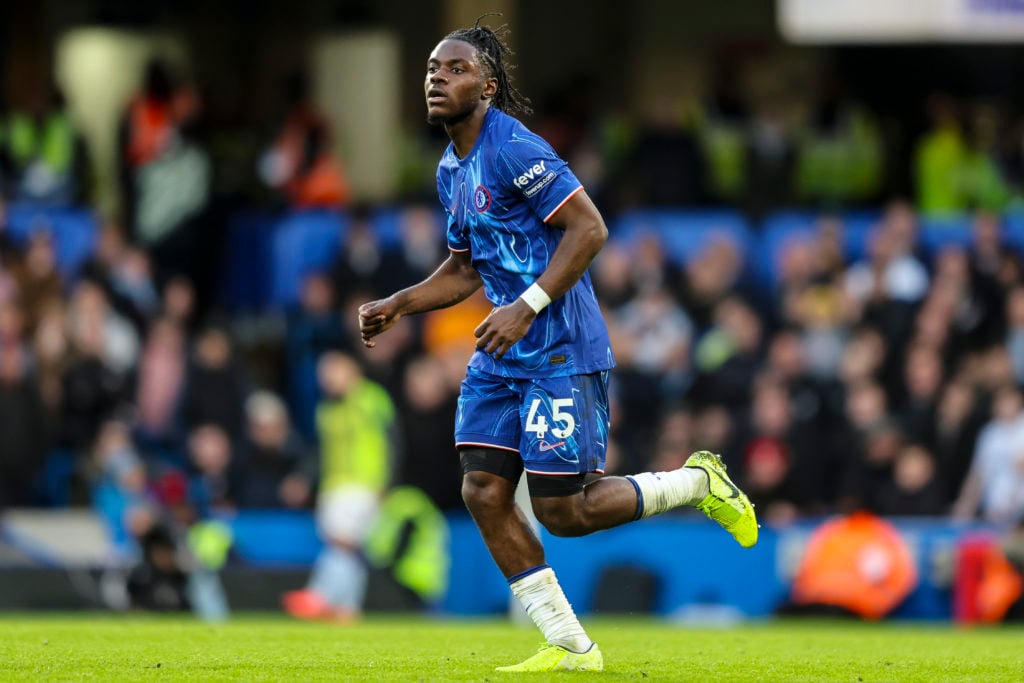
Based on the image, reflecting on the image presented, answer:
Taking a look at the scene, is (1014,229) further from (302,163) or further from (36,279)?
(36,279)

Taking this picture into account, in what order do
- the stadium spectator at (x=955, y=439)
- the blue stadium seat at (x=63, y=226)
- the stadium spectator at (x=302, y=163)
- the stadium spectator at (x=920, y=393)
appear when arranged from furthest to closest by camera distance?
1. the stadium spectator at (x=302, y=163)
2. the blue stadium seat at (x=63, y=226)
3. the stadium spectator at (x=920, y=393)
4. the stadium spectator at (x=955, y=439)

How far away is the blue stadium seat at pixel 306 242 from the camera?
685 inches

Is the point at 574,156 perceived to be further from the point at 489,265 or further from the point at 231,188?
the point at 489,265

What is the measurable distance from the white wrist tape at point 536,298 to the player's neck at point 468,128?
0.67 meters

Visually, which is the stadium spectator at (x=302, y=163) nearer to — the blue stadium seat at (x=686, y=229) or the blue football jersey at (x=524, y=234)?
the blue stadium seat at (x=686, y=229)

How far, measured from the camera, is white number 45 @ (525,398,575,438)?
7.06 metres

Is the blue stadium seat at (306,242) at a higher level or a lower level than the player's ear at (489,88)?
higher

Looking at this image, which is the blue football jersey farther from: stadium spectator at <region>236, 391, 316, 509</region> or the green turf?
stadium spectator at <region>236, 391, 316, 509</region>

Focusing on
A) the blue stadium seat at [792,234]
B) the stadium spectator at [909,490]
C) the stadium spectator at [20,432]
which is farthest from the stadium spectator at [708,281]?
the stadium spectator at [20,432]

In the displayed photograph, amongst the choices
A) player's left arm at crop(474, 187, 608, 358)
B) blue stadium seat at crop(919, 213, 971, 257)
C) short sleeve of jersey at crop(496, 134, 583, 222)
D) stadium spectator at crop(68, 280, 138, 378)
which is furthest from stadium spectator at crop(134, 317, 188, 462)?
player's left arm at crop(474, 187, 608, 358)

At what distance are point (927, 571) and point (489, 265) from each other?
7.31 meters

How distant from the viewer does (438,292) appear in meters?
7.65

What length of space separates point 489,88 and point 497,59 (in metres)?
0.17

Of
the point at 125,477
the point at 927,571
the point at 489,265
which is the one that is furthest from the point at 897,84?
the point at 489,265
